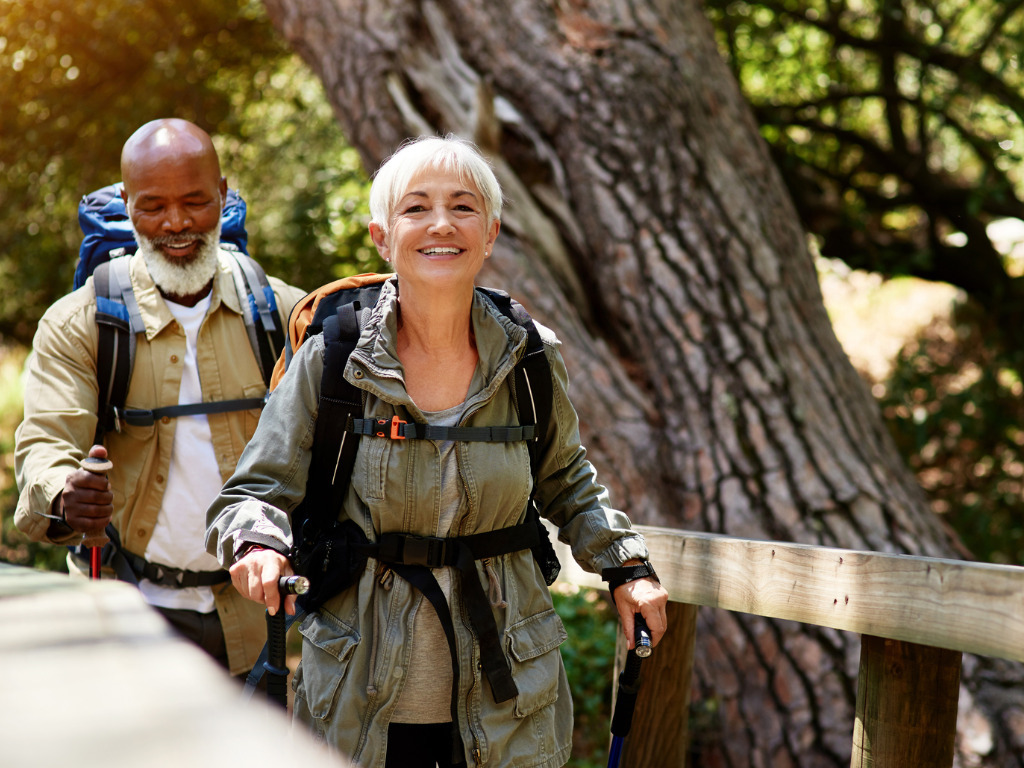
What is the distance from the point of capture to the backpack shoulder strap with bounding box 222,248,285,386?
3.06 m

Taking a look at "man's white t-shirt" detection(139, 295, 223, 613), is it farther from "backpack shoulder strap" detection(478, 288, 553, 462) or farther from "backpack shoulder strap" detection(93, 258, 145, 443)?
"backpack shoulder strap" detection(478, 288, 553, 462)

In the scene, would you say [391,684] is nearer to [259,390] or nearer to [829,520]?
[259,390]

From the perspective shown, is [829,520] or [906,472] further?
[906,472]

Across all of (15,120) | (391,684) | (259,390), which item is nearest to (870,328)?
(15,120)

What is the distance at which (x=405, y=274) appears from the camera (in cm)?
217

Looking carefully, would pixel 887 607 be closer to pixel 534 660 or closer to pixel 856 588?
pixel 856 588

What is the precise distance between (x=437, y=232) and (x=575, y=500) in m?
0.69

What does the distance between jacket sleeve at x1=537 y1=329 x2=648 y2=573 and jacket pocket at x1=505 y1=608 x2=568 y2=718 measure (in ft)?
0.56

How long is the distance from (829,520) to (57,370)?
2872 millimetres

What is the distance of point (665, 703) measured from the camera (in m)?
2.82

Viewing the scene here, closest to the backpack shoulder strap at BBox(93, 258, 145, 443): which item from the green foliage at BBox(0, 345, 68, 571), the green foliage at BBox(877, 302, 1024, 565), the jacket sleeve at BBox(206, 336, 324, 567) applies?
the jacket sleeve at BBox(206, 336, 324, 567)

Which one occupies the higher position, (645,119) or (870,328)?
(870,328)

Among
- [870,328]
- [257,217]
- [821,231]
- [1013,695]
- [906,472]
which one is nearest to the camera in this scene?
[1013,695]

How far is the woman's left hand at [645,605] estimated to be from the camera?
2.14 meters
